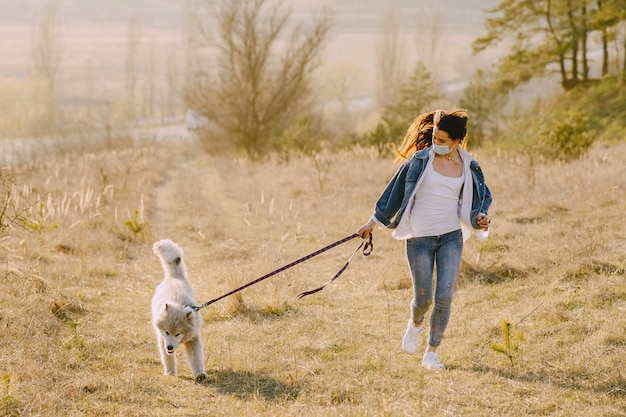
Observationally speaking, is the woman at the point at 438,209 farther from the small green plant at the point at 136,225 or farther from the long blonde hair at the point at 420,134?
the small green plant at the point at 136,225

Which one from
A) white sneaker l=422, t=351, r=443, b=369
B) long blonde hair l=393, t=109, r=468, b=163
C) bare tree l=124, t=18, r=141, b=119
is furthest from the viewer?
bare tree l=124, t=18, r=141, b=119

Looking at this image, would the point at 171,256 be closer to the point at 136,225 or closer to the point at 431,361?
the point at 431,361

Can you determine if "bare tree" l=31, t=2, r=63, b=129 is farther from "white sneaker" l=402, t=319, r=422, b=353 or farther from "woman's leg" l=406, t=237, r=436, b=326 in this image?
"woman's leg" l=406, t=237, r=436, b=326

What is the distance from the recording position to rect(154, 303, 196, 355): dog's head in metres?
4.96

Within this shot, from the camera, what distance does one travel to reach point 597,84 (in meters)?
26.9

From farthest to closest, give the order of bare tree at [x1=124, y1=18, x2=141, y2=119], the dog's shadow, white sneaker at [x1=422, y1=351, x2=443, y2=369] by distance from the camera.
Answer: bare tree at [x1=124, y1=18, x2=141, y2=119] → white sneaker at [x1=422, y1=351, x2=443, y2=369] → the dog's shadow

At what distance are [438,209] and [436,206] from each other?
3cm

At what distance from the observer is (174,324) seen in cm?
498

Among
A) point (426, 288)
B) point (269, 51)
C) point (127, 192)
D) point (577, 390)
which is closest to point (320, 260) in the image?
point (426, 288)

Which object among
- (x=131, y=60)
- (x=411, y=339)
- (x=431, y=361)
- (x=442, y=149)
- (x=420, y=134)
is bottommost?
(x=431, y=361)

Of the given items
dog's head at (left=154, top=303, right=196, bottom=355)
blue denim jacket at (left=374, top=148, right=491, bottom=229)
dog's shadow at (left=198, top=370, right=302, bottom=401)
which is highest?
blue denim jacket at (left=374, top=148, right=491, bottom=229)

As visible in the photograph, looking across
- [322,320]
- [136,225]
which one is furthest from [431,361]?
[136,225]

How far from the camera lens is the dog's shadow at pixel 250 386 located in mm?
4758

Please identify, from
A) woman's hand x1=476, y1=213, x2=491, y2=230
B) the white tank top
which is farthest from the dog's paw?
woman's hand x1=476, y1=213, x2=491, y2=230
